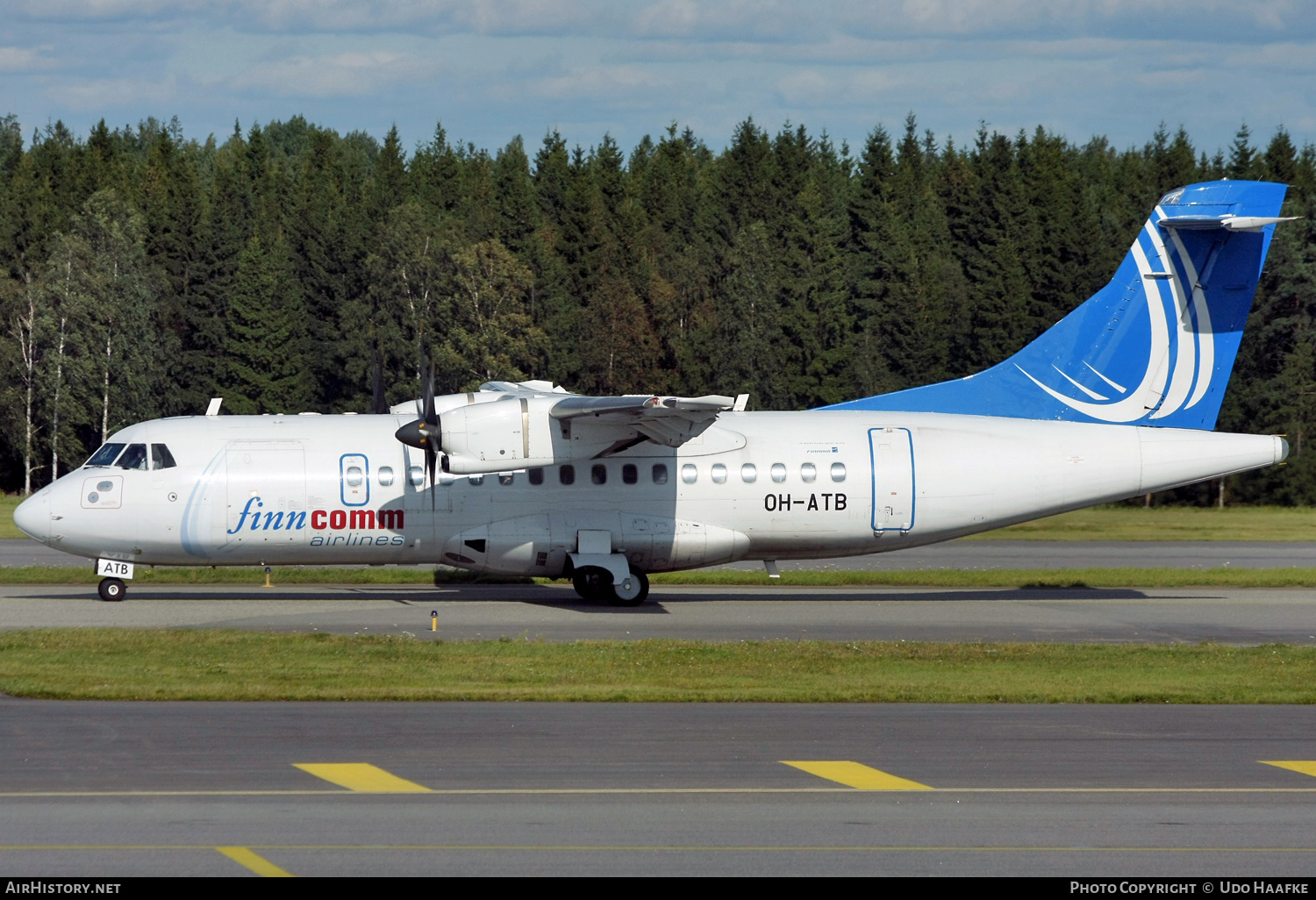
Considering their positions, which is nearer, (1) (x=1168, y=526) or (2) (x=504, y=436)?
(2) (x=504, y=436)

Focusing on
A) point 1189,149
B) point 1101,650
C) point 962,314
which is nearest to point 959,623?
point 1101,650

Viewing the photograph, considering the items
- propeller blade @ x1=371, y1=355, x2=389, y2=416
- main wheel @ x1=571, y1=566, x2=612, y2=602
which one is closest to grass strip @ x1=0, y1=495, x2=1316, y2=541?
main wheel @ x1=571, y1=566, x2=612, y2=602

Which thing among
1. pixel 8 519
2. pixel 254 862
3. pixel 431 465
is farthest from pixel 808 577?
pixel 8 519

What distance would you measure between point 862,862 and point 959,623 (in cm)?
1432

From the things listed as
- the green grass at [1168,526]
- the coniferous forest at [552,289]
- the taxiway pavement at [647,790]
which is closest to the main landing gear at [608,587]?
the taxiway pavement at [647,790]

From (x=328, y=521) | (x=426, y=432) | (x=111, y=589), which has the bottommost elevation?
(x=111, y=589)

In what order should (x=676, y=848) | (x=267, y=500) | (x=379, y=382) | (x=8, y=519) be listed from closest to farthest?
(x=676, y=848) < (x=267, y=500) < (x=8, y=519) < (x=379, y=382)

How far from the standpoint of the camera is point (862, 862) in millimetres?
9125

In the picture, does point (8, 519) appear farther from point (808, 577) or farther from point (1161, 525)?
point (1161, 525)

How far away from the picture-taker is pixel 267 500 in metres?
24.2

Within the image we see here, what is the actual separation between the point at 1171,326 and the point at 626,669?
14.3 metres

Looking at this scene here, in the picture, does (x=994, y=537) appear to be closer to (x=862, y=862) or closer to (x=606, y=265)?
(x=862, y=862)

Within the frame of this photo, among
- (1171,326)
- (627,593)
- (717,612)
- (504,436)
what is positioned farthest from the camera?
(1171,326)

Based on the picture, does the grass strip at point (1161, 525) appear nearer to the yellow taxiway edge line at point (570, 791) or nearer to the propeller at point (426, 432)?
the propeller at point (426, 432)
